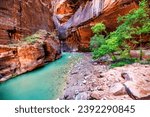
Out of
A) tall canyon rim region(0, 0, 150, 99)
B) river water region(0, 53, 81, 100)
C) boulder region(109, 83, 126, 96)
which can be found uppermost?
tall canyon rim region(0, 0, 150, 99)

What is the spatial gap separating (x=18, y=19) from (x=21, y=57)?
3.71 metres

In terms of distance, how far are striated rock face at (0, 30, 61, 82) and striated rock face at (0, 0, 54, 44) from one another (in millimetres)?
976

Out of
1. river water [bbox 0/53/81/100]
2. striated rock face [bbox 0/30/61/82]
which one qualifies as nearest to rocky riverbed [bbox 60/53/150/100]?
river water [bbox 0/53/81/100]

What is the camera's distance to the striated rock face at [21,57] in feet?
32.8

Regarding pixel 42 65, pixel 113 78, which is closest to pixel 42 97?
pixel 113 78

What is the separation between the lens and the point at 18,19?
13500 mm

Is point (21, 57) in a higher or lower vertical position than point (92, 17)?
lower

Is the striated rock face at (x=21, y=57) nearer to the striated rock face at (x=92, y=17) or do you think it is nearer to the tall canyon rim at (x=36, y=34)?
the tall canyon rim at (x=36, y=34)

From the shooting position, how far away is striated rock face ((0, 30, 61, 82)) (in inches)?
393

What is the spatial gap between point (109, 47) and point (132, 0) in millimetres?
6116

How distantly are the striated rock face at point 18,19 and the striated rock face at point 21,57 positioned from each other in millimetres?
976

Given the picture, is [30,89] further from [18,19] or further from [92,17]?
[92,17]

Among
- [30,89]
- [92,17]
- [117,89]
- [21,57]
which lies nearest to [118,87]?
[117,89]

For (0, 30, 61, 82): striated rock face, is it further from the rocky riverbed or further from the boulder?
the boulder
